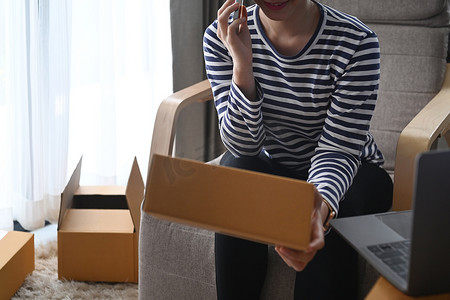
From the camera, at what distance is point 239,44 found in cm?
120

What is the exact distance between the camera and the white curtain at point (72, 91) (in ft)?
6.53

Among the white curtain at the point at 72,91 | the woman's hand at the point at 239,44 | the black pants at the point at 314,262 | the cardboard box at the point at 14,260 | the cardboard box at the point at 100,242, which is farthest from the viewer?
the white curtain at the point at 72,91

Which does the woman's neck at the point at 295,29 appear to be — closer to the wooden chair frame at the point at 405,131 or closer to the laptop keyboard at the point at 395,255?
the wooden chair frame at the point at 405,131

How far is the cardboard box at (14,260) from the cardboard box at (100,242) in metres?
0.09

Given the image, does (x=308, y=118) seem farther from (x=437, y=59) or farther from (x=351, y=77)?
(x=437, y=59)

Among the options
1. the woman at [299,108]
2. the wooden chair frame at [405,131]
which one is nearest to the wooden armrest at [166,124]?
the wooden chair frame at [405,131]

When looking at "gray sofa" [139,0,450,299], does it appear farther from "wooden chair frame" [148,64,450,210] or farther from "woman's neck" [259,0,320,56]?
"woman's neck" [259,0,320,56]

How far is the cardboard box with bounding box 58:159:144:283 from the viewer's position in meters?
1.72

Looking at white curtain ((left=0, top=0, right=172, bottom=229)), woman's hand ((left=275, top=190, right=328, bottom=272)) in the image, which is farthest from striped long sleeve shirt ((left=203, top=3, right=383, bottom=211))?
white curtain ((left=0, top=0, right=172, bottom=229))

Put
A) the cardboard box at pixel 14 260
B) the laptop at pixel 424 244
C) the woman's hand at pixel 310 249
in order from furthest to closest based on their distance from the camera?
the cardboard box at pixel 14 260 < the woman's hand at pixel 310 249 < the laptop at pixel 424 244

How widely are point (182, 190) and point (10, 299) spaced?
1105 millimetres

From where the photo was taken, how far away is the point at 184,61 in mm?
2199

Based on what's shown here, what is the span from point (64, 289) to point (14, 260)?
168 millimetres

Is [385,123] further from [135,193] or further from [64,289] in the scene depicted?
[64,289]
